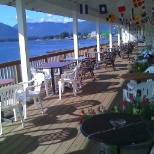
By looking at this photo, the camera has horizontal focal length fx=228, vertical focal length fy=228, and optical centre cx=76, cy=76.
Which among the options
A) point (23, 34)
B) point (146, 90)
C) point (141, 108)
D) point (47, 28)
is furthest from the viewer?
point (47, 28)

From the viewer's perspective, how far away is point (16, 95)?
3.89 meters

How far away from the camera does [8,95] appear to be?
12.1 feet

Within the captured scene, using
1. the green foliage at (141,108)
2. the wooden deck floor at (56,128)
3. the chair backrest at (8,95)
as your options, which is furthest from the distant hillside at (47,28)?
the green foliage at (141,108)

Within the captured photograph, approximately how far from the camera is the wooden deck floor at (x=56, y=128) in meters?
3.01

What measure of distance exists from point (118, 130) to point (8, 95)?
2343 mm

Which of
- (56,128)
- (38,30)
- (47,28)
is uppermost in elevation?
(47,28)

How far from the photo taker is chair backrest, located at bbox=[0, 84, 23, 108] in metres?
3.54

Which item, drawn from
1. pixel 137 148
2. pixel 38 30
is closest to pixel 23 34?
pixel 137 148

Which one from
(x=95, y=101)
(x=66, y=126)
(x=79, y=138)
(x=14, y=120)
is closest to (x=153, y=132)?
(x=79, y=138)

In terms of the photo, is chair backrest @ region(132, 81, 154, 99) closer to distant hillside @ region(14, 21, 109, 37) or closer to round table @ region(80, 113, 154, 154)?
round table @ region(80, 113, 154, 154)

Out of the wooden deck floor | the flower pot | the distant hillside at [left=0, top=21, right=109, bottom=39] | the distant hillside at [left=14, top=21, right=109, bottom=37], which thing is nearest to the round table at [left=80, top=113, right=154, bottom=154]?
the flower pot

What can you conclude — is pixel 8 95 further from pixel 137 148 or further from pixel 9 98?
pixel 137 148

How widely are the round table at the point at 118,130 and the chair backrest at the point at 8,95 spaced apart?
6.33 feet

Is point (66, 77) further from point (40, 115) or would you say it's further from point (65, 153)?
point (65, 153)
